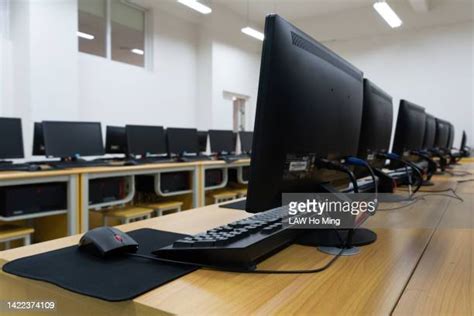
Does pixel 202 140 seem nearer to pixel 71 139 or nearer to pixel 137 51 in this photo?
pixel 71 139

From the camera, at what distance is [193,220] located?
110cm

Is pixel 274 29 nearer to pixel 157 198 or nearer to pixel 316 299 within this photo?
pixel 316 299

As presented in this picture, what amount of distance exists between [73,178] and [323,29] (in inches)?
252

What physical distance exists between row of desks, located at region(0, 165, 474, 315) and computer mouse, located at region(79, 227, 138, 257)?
0.11 m

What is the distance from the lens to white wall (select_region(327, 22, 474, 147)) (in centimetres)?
626

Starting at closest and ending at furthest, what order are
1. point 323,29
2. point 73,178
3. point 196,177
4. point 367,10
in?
point 73,178, point 196,177, point 367,10, point 323,29

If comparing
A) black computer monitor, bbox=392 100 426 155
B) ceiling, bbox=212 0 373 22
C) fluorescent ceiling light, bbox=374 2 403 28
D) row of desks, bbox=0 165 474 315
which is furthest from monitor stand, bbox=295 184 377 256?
ceiling, bbox=212 0 373 22

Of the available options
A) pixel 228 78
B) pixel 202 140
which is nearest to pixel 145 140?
pixel 202 140

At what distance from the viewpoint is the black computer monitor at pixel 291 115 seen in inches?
26.7

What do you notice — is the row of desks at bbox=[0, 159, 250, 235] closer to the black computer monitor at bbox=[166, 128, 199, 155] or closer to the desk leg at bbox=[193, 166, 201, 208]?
the desk leg at bbox=[193, 166, 201, 208]

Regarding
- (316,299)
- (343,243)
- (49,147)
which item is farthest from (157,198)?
(316,299)

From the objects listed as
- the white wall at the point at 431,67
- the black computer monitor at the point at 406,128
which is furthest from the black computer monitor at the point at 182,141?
the white wall at the point at 431,67

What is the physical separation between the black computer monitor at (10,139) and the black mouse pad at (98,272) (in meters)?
2.48

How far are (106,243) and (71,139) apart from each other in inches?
109
